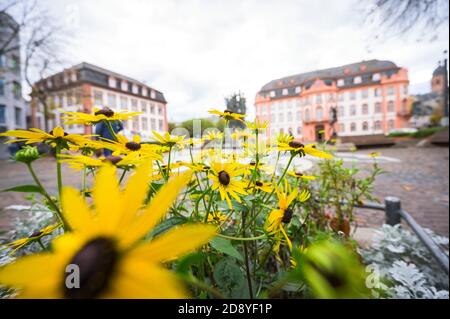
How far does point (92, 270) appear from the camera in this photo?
0.13 meters

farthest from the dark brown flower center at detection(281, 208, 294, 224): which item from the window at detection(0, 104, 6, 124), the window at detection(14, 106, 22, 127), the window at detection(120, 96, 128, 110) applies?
the window at detection(14, 106, 22, 127)

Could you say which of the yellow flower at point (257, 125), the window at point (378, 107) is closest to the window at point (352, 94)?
the window at point (378, 107)

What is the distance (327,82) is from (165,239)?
1.08 metres

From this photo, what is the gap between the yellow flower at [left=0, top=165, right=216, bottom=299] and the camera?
0.13 metres

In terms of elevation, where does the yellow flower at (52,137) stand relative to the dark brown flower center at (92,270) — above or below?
above

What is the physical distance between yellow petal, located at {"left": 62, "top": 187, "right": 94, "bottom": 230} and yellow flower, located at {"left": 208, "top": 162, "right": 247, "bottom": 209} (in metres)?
0.22

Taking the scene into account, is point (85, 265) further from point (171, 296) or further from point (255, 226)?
point (255, 226)

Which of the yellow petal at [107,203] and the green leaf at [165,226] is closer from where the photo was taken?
the yellow petal at [107,203]

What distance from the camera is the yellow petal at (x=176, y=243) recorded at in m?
0.13

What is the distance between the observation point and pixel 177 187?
148 millimetres

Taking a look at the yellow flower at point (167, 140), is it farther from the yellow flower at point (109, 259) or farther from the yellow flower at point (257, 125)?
the yellow flower at point (109, 259)

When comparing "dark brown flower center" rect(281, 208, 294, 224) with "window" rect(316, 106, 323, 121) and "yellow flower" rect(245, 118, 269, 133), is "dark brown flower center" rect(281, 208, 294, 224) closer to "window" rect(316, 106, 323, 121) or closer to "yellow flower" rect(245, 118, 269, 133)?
"yellow flower" rect(245, 118, 269, 133)

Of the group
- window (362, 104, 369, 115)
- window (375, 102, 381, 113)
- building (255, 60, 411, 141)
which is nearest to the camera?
building (255, 60, 411, 141)
